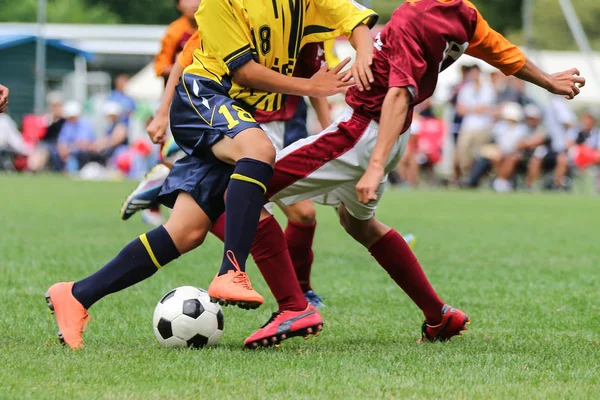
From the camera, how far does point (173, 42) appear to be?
7.66m

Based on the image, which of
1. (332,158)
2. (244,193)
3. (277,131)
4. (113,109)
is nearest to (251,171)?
(244,193)

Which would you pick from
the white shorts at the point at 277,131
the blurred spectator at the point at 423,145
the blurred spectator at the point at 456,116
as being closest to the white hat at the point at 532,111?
the blurred spectator at the point at 456,116

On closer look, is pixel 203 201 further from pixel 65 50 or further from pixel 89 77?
pixel 89 77

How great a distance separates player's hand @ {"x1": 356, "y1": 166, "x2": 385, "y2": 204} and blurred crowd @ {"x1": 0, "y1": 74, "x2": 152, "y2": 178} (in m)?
19.2

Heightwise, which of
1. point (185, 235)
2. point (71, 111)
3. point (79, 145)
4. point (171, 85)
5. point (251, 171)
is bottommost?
point (79, 145)

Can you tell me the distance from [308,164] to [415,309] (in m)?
1.76

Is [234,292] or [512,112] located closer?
[234,292]

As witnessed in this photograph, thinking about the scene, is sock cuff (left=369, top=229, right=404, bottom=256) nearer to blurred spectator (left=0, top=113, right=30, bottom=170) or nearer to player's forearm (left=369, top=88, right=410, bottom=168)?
player's forearm (left=369, top=88, right=410, bottom=168)

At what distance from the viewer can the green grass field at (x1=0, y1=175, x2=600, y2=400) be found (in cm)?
365

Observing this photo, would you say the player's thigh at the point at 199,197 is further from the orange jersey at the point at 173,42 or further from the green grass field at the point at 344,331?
the orange jersey at the point at 173,42

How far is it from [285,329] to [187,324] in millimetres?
435

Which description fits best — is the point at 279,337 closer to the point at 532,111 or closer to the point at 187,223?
the point at 187,223

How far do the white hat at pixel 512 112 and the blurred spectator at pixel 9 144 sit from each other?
443 inches

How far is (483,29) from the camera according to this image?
4.49 meters
